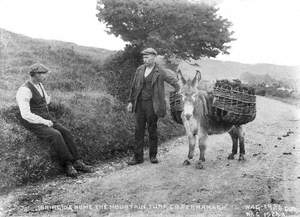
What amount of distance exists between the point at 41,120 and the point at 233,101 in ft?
11.2

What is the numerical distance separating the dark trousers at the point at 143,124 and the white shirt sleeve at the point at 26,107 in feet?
6.31

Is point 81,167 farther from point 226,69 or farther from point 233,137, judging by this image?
point 226,69

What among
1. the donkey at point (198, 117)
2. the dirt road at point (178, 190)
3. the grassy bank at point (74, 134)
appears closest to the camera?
the dirt road at point (178, 190)

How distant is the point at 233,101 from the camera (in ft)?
21.0

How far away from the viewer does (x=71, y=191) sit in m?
5.90

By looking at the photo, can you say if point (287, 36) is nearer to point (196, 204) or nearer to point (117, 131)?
point (196, 204)

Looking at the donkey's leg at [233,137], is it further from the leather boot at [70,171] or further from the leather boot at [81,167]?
the leather boot at [70,171]

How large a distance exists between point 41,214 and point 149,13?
675cm

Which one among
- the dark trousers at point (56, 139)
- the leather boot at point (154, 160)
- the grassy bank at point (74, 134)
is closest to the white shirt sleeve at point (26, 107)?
the dark trousers at point (56, 139)

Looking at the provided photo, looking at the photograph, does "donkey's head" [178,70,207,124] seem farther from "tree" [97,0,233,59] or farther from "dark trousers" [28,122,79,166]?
"tree" [97,0,233,59]

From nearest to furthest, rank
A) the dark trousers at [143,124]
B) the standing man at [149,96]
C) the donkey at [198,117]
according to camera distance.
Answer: the donkey at [198,117]
the standing man at [149,96]
the dark trousers at [143,124]

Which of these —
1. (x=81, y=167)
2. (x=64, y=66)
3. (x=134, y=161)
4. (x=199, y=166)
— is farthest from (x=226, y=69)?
(x=81, y=167)

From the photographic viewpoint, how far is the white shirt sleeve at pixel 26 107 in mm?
6355

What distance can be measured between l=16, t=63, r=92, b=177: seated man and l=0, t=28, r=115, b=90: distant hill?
260 centimetres
